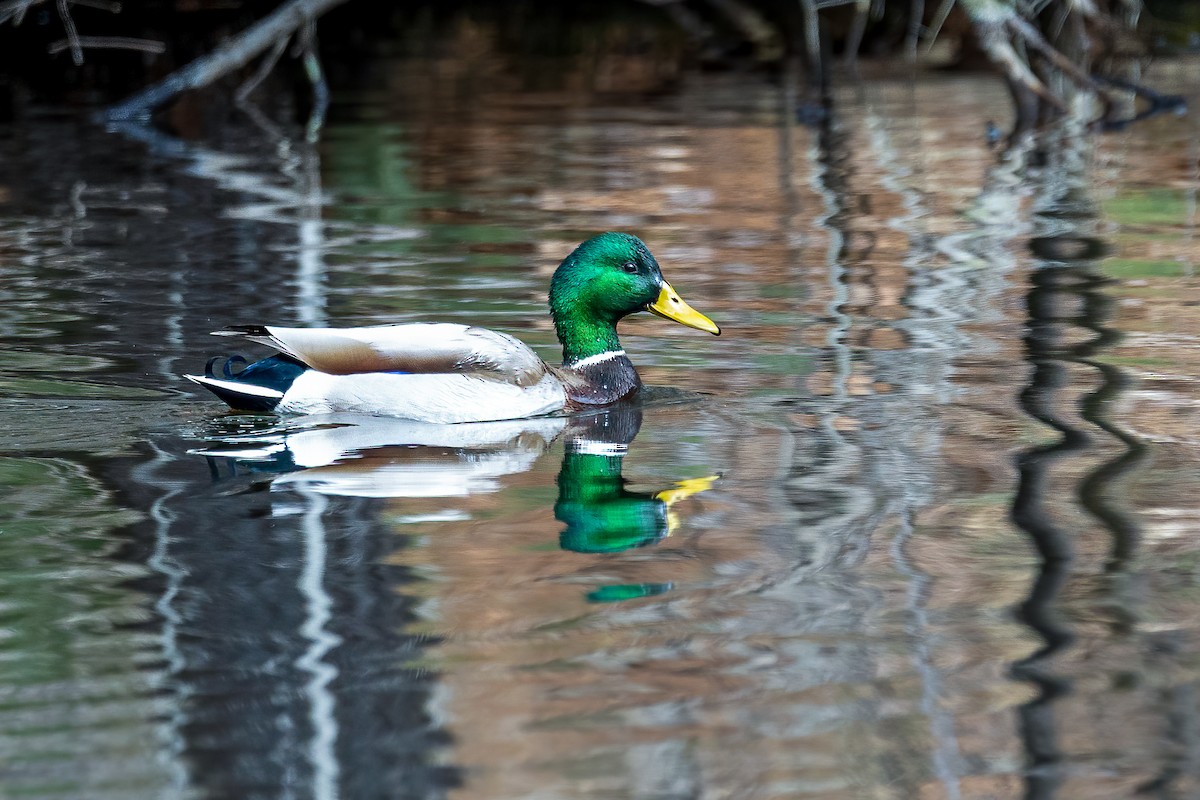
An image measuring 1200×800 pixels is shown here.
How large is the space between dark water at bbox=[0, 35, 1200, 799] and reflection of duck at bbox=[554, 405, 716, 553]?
2cm

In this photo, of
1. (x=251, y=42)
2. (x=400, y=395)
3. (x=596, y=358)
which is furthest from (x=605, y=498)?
(x=251, y=42)

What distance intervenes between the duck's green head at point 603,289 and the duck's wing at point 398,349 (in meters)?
0.79

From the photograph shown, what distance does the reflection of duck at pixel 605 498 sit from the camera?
227 inches

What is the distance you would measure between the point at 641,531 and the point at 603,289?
7.93 ft

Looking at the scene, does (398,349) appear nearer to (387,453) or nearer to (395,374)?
(395,374)

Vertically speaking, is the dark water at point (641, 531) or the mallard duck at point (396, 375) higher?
the mallard duck at point (396, 375)

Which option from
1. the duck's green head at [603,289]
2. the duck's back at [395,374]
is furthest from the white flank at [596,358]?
the duck's back at [395,374]

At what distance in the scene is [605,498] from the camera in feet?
20.6

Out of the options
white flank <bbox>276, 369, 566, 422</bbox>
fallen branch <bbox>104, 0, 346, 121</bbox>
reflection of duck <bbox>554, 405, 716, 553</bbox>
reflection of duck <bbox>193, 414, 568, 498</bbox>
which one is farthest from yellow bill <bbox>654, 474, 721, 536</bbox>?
fallen branch <bbox>104, 0, 346, 121</bbox>

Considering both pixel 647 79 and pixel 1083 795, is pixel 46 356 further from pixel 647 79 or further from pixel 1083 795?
pixel 647 79

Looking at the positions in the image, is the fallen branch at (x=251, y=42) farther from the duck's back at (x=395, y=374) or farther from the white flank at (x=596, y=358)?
the duck's back at (x=395, y=374)

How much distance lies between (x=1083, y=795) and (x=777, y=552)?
178 cm

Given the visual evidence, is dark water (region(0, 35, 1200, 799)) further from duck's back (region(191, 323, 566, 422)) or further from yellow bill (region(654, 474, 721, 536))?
duck's back (region(191, 323, 566, 422))

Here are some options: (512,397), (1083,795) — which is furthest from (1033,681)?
(512,397)
